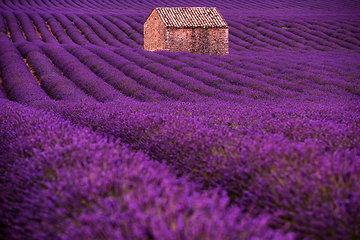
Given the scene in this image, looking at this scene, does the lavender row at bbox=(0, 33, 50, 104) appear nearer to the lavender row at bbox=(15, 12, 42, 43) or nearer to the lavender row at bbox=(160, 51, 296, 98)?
the lavender row at bbox=(160, 51, 296, 98)

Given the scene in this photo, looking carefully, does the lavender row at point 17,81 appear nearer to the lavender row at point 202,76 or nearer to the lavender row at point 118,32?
the lavender row at point 202,76

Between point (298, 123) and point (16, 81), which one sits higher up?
point (298, 123)

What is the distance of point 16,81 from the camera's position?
33.3 ft

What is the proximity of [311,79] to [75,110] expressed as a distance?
27.9ft

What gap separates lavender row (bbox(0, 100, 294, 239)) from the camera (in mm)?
1344

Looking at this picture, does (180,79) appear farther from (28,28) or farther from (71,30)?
(28,28)

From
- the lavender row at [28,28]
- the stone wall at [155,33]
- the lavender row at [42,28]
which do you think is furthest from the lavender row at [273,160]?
the lavender row at [42,28]

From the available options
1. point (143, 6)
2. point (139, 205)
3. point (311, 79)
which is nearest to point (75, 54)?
A: point (311, 79)

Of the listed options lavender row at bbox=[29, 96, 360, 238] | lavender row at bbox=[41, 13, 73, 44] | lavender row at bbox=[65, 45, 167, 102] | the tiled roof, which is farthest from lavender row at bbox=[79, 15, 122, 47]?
lavender row at bbox=[29, 96, 360, 238]

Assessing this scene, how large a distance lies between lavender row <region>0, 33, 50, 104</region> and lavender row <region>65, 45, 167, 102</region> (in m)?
2.35

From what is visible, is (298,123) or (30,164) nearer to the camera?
(30,164)

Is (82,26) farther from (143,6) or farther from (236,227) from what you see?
(236,227)

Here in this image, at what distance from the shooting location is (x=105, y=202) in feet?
5.17

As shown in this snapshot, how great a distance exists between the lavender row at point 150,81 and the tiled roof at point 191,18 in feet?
14.6
